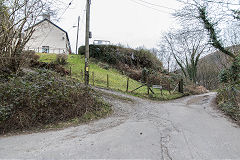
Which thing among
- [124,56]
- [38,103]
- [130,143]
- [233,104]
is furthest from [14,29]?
[124,56]

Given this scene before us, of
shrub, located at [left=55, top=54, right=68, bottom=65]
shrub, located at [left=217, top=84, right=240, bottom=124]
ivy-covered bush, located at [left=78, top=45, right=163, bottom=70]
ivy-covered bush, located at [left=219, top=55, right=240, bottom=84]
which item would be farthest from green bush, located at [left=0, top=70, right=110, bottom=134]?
ivy-covered bush, located at [left=78, top=45, right=163, bottom=70]

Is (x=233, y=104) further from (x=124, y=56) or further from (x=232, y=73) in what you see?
(x=124, y=56)

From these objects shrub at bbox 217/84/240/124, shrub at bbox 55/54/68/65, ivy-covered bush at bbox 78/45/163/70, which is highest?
ivy-covered bush at bbox 78/45/163/70

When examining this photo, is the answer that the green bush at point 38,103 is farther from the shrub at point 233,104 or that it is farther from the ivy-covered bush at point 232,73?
the ivy-covered bush at point 232,73

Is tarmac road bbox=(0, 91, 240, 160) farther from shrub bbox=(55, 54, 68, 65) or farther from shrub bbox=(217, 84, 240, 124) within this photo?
shrub bbox=(55, 54, 68, 65)

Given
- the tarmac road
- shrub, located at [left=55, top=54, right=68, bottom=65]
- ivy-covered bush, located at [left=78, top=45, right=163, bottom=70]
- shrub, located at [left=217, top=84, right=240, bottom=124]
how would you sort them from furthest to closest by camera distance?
ivy-covered bush, located at [left=78, top=45, right=163, bottom=70] < shrub, located at [left=55, top=54, right=68, bottom=65] < shrub, located at [left=217, top=84, right=240, bottom=124] < the tarmac road

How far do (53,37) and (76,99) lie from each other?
1042 inches

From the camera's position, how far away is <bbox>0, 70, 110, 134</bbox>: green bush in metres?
4.84

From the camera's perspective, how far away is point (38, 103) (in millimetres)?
5293

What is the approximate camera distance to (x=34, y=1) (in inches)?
313

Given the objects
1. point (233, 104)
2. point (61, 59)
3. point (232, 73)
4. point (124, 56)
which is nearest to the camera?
point (233, 104)

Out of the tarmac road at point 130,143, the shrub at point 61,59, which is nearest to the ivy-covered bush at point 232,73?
the tarmac road at point 130,143

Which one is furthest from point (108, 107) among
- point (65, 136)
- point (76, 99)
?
point (65, 136)

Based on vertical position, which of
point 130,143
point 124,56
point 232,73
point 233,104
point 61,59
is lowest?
point 130,143
